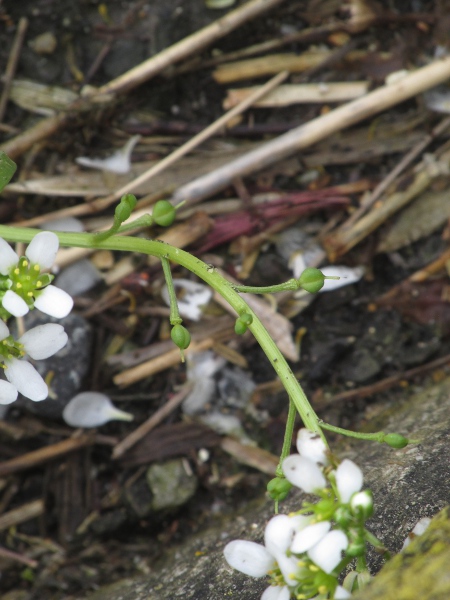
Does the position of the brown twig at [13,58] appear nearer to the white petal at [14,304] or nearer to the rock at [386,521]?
the white petal at [14,304]

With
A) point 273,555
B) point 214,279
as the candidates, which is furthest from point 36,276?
point 273,555

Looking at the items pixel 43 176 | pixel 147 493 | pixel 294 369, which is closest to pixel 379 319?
pixel 294 369

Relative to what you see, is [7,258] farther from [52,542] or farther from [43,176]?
[52,542]

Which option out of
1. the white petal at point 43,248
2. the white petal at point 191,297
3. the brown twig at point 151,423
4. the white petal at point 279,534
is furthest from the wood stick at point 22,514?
the white petal at point 279,534

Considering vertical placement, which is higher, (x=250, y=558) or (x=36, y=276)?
(x=36, y=276)

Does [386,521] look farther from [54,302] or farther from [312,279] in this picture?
[54,302]

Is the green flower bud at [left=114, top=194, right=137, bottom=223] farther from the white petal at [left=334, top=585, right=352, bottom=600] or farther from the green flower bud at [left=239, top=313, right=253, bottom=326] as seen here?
the white petal at [left=334, top=585, right=352, bottom=600]
